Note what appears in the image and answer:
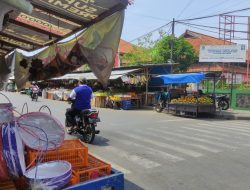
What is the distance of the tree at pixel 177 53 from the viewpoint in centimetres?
3150

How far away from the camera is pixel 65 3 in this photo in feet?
12.5

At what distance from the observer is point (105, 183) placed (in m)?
3.23

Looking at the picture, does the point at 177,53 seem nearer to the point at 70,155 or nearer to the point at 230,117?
the point at 230,117

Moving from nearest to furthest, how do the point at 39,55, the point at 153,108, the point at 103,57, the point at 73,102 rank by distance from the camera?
the point at 103,57 < the point at 39,55 < the point at 73,102 < the point at 153,108

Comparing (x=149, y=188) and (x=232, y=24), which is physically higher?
(x=232, y=24)

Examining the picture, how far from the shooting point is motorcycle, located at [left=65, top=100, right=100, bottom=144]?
903 centimetres

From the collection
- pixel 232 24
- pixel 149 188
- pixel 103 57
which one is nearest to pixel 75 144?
pixel 103 57

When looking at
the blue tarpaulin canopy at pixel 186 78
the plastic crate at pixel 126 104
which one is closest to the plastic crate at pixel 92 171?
the blue tarpaulin canopy at pixel 186 78

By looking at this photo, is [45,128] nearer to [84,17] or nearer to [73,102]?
[84,17]

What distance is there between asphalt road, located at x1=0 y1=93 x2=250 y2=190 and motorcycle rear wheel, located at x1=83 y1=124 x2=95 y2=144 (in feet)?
0.83

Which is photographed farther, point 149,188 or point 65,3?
point 149,188

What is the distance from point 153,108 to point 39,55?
15593 mm

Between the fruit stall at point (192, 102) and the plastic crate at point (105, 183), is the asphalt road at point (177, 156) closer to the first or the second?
the plastic crate at point (105, 183)

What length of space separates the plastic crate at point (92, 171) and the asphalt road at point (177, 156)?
1809 mm
